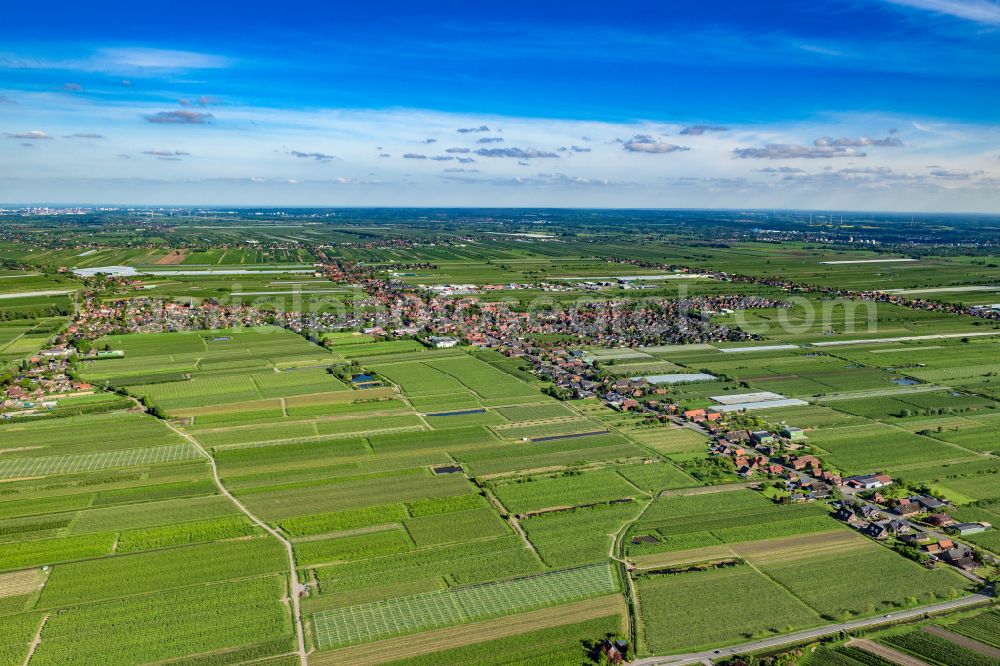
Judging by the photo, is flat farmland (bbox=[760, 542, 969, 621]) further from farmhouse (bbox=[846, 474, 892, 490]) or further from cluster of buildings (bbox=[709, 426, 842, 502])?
farmhouse (bbox=[846, 474, 892, 490])

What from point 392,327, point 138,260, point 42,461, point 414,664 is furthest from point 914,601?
point 138,260

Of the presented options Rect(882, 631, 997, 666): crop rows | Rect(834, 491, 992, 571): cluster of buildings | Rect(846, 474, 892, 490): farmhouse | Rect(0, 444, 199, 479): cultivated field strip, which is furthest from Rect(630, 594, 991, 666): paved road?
Rect(0, 444, 199, 479): cultivated field strip

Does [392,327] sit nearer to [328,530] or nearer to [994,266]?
[328,530]

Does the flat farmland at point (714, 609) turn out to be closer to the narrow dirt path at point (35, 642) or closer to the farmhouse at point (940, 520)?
the farmhouse at point (940, 520)

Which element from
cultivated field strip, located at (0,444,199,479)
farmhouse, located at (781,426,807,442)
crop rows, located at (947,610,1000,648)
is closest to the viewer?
crop rows, located at (947,610,1000,648)

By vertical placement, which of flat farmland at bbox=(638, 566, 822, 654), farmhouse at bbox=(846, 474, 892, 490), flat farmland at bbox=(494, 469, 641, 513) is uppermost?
farmhouse at bbox=(846, 474, 892, 490)

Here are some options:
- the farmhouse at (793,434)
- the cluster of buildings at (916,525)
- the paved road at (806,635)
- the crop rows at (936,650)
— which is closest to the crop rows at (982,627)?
the paved road at (806,635)
